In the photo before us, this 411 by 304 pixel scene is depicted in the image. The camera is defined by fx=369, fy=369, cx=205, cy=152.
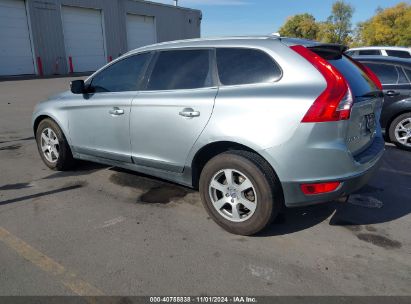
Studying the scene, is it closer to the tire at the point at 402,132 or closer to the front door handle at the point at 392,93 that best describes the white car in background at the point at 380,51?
the front door handle at the point at 392,93

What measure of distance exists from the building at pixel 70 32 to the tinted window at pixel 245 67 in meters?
23.9

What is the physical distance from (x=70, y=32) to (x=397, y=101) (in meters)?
25.8

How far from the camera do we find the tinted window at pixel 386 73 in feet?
21.2

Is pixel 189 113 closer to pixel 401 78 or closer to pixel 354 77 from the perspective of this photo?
pixel 354 77

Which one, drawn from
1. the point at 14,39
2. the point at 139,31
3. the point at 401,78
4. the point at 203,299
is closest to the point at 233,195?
the point at 203,299

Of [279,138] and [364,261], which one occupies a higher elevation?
[279,138]

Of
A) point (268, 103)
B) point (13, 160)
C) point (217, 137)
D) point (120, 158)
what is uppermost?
point (268, 103)

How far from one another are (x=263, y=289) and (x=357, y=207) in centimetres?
185

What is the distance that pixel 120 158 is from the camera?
438cm

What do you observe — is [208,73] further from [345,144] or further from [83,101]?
[83,101]

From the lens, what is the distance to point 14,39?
23594 mm

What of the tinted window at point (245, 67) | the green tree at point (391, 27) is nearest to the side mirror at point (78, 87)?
the tinted window at point (245, 67)

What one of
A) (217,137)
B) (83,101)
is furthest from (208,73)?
(83,101)

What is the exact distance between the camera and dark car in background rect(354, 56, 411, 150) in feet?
20.8
